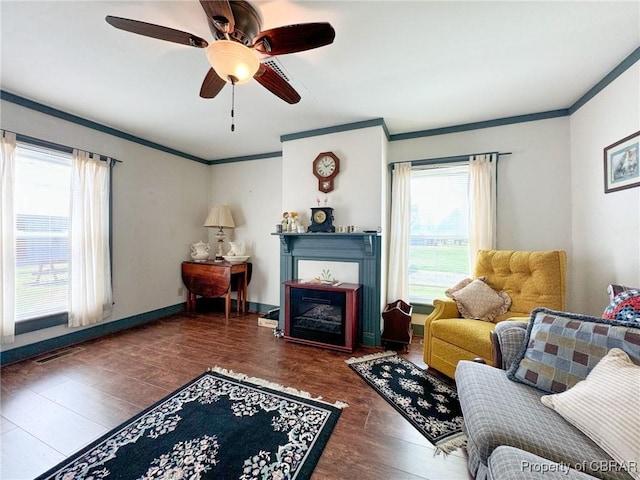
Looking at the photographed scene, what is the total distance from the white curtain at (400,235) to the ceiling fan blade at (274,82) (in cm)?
172

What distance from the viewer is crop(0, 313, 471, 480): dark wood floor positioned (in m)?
1.30

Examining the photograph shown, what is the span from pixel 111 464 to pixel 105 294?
7.69 ft

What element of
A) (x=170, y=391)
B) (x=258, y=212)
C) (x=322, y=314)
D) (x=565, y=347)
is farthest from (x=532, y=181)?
(x=170, y=391)

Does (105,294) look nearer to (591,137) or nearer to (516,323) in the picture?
(516,323)

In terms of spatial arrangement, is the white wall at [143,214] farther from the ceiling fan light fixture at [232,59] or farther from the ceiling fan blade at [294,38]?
the ceiling fan blade at [294,38]

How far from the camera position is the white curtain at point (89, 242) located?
107 inches

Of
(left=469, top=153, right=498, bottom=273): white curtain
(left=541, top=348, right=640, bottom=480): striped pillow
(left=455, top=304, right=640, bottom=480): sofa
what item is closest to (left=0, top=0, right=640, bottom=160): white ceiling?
(left=469, top=153, right=498, bottom=273): white curtain

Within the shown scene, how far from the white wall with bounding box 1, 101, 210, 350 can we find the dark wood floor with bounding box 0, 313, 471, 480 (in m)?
0.56

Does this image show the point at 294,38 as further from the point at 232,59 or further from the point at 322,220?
the point at 322,220

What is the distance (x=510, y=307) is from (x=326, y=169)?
2.31 m

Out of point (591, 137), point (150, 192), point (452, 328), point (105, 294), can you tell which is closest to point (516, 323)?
point (452, 328)

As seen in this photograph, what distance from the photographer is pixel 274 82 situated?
1691mm

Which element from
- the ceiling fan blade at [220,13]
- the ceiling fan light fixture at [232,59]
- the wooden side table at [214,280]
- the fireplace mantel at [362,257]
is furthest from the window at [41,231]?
the ceiling fan blade at [220,13]

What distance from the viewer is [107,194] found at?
9.89ft
